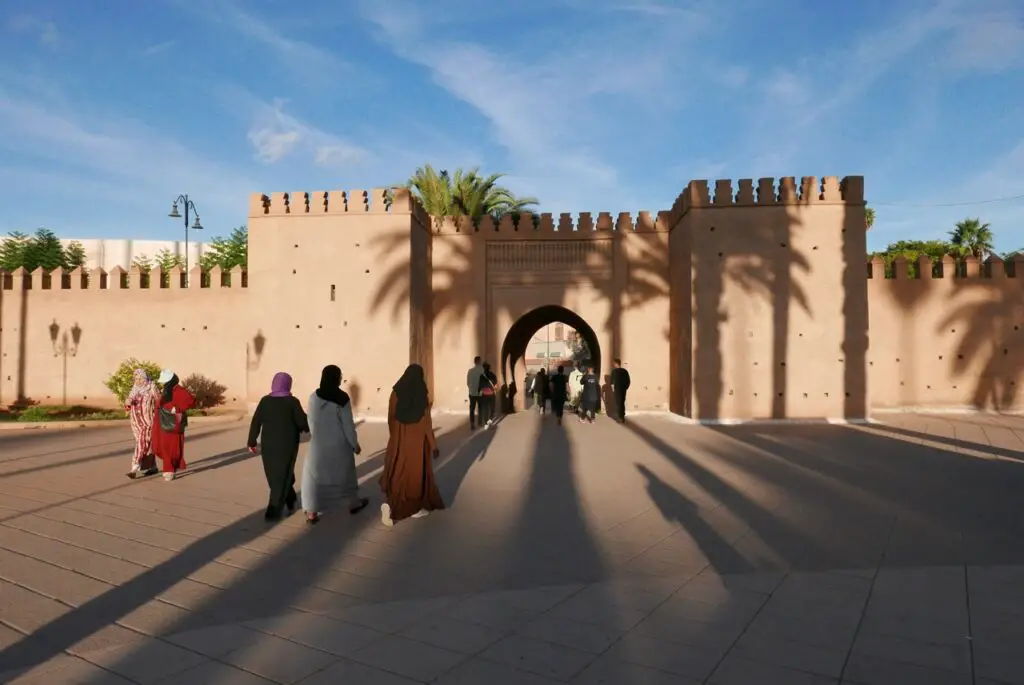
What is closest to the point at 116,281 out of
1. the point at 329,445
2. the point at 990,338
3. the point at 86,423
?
the point at 86,423

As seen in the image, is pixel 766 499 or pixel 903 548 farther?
pixel 766 499

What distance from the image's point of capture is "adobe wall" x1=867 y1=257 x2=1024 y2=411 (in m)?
15.9

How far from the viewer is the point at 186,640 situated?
331cm

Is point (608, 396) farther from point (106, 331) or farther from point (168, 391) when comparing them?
point (106, 331)

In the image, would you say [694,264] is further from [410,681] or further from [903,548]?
[410,681]

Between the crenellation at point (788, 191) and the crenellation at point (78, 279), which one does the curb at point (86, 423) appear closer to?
the crenellation at point (78, 279)

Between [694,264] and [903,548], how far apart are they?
32.6 ft

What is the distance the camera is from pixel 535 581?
13.7 ft

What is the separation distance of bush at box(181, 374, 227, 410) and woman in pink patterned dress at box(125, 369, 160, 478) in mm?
9440

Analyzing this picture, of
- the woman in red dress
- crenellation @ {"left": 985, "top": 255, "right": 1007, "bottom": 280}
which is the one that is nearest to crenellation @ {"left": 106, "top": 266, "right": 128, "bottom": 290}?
the woman in red dress

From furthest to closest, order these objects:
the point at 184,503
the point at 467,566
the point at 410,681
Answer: the point at 184,503
the point at 467,566
the point at 410,681

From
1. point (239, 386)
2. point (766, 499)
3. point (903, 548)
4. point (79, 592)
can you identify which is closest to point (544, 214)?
point (239, 386)

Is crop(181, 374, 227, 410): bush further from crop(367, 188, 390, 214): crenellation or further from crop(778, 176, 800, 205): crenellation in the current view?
crop(778, 176, 800, 205): crenellation

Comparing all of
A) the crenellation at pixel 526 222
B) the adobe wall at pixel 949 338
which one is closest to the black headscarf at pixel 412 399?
the crenellation at pixel 526 222
